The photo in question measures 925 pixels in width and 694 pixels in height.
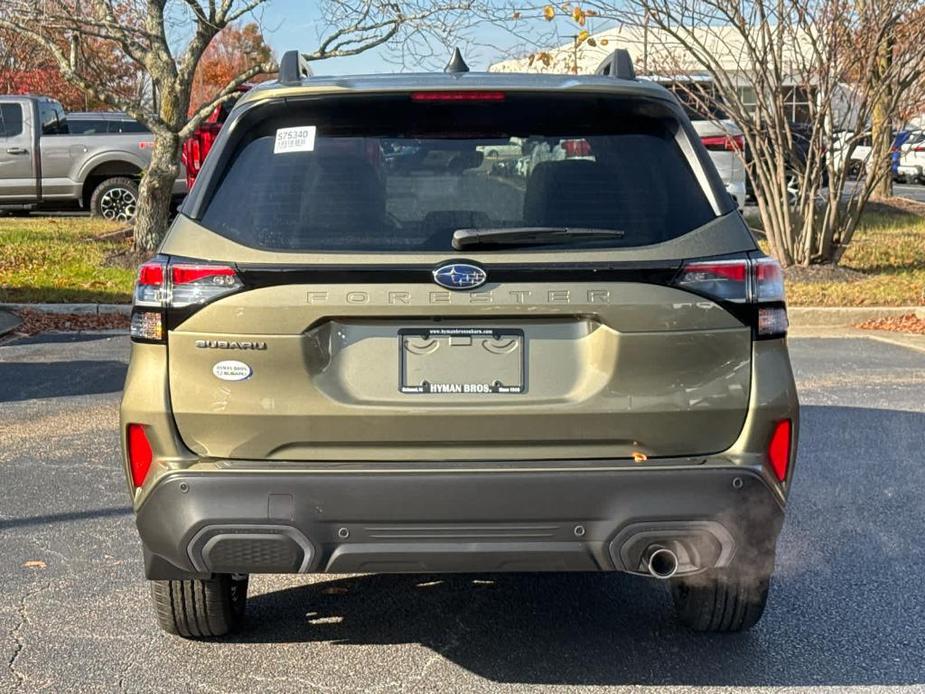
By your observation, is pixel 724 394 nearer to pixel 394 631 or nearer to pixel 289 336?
pixel 289 336

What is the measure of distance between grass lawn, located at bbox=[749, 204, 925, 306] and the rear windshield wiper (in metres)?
9.29

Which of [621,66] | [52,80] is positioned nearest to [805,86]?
[621,66]

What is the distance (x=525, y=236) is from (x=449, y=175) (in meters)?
0.32

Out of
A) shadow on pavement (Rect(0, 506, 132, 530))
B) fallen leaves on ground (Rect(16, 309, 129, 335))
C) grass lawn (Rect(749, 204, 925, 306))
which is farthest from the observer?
grass lawn (Rect(749, 204, 925, 306))

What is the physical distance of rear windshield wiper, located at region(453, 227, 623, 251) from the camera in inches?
132

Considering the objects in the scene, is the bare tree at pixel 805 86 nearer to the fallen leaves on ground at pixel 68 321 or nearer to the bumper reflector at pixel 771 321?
the fallen leaves on ground at pixel 68 321

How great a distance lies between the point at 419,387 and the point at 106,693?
140 centimetres

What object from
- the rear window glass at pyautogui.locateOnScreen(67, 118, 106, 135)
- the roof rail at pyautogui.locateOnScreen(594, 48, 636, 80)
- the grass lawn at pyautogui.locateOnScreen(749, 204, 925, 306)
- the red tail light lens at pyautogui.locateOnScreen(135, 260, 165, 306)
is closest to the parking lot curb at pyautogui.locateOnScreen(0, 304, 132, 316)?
the grass lawn at pyautogui.locateOnScreen(749, 204, 925, 306)

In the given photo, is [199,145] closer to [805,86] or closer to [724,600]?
[805,86]

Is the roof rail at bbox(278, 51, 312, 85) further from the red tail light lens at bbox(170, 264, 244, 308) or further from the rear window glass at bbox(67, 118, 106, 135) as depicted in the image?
the rear window glass at bbox(67, 118, 106, 135)

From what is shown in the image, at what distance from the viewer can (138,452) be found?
3.45 metres

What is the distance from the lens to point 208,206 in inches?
138

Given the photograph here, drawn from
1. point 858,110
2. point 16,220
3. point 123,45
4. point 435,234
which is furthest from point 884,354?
point 16,220

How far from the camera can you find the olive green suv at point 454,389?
10.8 ft
